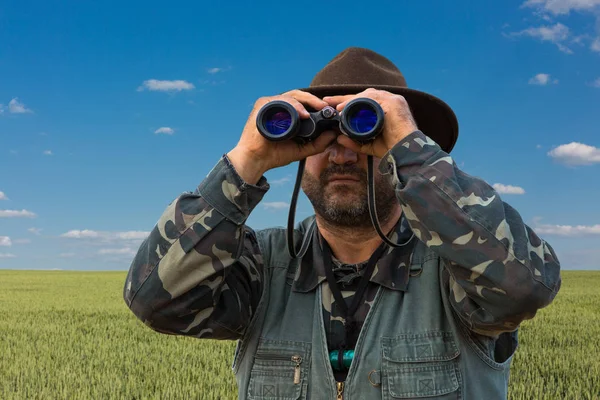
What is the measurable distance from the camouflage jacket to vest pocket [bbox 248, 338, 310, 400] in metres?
0.15

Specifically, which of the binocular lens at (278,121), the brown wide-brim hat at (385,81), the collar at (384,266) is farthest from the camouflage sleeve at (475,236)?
the brown wide-brim hat at (385,81)

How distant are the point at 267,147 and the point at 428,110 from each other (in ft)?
3.41

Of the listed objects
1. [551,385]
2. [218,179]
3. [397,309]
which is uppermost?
[218,179]

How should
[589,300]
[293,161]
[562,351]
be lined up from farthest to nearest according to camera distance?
1. [589,300]
2. [562,351]
3. [293,161]

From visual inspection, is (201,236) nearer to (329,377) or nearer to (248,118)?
(248,118)

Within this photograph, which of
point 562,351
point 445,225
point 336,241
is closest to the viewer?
point 445,225

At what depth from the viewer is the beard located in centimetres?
266

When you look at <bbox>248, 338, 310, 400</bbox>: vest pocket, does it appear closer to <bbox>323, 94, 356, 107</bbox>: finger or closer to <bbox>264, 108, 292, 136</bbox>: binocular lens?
<bbox>264, 108, 292, 136</bbox>: binocular lens

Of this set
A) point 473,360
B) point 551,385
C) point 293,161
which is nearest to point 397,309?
point 473,360

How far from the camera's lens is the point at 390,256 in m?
2.63

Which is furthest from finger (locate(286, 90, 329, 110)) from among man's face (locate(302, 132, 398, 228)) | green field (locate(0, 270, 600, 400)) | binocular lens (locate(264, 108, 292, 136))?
green field (locate(0, 270, 600, 400))

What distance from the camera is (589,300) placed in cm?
1555

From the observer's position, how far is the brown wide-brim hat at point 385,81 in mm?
2957

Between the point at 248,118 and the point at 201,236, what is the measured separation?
1.82 feet
